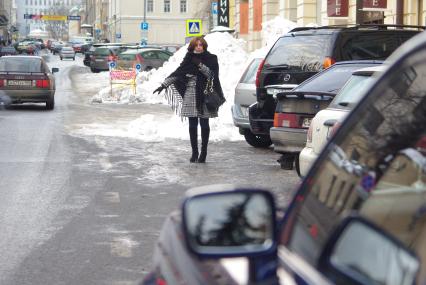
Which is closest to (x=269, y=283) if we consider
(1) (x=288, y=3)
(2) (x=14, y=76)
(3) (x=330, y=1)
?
(2) (x=14, y=76)

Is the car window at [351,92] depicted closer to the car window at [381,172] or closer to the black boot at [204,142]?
the black boot at [204,142]

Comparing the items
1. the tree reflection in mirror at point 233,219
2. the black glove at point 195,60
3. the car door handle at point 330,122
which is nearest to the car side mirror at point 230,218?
→ the tree reflection in mirror at point 233,219

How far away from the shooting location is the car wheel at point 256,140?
1413cm

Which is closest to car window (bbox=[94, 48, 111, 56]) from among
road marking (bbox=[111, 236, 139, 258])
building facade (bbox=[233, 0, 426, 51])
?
building facade (bbox=[233, 0, 426, 51])

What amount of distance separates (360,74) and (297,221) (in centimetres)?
609

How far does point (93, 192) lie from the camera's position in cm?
939

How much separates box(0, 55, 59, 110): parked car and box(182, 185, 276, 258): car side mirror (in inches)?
774

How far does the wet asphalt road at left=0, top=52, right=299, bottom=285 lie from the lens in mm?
6148

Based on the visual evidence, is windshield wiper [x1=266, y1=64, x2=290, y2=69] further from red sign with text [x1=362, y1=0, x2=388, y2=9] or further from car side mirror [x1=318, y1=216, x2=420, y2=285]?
car side mirror [x1=318, y1=216, x2=420, y2=285]

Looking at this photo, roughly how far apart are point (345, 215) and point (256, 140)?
39.4 ft

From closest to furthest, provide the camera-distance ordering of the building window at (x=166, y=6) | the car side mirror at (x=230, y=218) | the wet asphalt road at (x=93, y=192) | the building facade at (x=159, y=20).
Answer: the car side mirror at (x=230, y=218), the wet asphalt road at (x=93, y=192), the building facade at (x=159, y=20), the building window at (x=166, y=6)

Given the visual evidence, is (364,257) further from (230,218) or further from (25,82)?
(25,82)

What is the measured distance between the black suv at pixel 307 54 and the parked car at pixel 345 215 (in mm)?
9603

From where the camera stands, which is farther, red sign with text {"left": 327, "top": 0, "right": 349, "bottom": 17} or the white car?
red sign with text {"left": 327, "top": 0, "right": 349, "bottom": 17}
